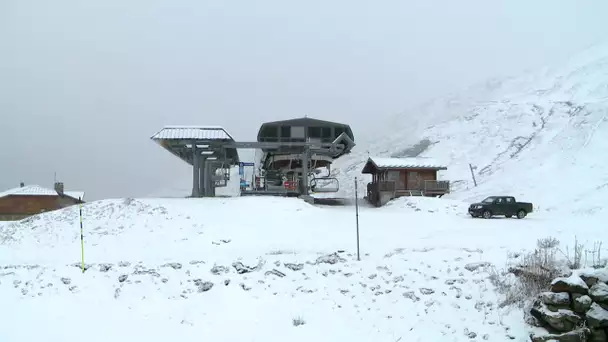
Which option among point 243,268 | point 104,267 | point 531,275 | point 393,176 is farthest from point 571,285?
point 393,176

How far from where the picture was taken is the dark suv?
1071 inches

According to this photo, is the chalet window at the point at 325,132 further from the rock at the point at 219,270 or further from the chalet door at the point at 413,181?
the rock at the point at 219,270

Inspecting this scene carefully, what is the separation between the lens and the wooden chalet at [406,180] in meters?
41.2

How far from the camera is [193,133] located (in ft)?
104

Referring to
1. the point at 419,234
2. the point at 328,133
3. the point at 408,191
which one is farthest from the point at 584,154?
the point at 419,234

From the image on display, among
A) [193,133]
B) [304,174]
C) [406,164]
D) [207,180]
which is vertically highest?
[193,133]

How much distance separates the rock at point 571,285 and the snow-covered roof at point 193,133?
26043 millimetres

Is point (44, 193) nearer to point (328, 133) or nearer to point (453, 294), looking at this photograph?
point (328, 133)

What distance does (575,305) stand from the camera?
7.79 metres

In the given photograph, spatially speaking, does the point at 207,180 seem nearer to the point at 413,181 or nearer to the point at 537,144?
the point at 413,181

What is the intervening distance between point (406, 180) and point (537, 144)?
32856mm

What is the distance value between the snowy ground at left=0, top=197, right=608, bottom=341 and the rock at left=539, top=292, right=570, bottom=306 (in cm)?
73

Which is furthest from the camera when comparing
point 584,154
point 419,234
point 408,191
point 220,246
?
point 584,154

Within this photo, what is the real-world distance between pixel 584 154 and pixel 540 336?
1868 inches
